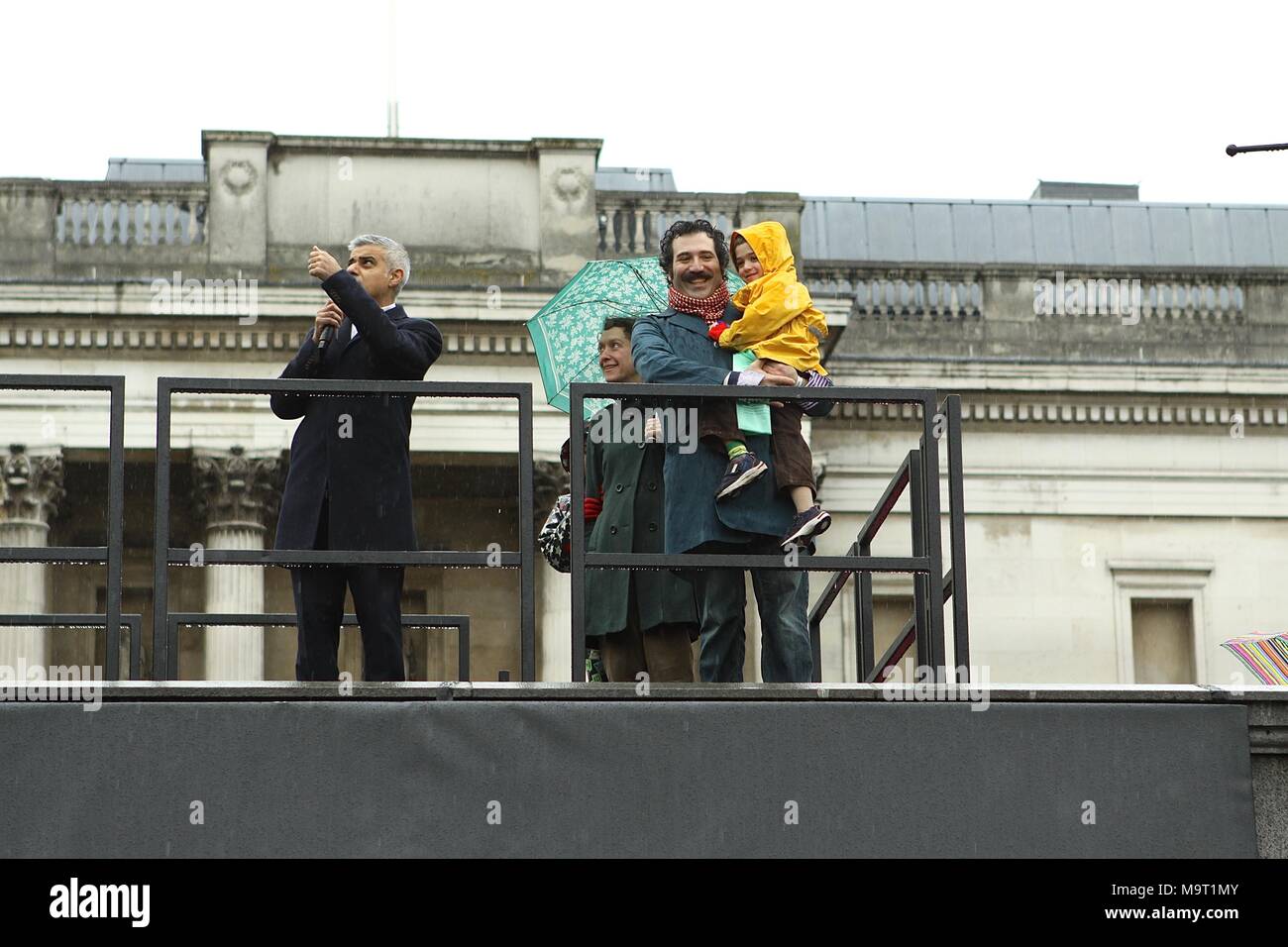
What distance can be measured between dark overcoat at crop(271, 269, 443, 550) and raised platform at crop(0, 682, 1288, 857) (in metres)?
1.30

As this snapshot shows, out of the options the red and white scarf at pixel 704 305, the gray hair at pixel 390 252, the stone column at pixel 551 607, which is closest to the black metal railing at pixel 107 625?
the gray hair at pixel 390 252

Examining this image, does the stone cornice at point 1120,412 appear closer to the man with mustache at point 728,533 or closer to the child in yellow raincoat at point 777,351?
the child in yellow raincoat at point 777,351

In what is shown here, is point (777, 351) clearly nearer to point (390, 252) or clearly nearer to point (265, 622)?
point (390, 252)

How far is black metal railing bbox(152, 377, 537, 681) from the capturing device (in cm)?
775

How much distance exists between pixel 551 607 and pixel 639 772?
23.1 m

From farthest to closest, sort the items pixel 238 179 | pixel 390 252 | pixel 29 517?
pixel 238 179
pixel 29 517
pixel 390 252

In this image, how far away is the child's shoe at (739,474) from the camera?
8.50 metres

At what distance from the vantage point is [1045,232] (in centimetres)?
3972

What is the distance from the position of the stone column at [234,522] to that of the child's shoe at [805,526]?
2183cm

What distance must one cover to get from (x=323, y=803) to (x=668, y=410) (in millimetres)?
2254

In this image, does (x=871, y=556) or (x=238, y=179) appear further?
(x=238, y=179)

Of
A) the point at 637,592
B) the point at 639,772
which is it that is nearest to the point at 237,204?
the point at 637,592
